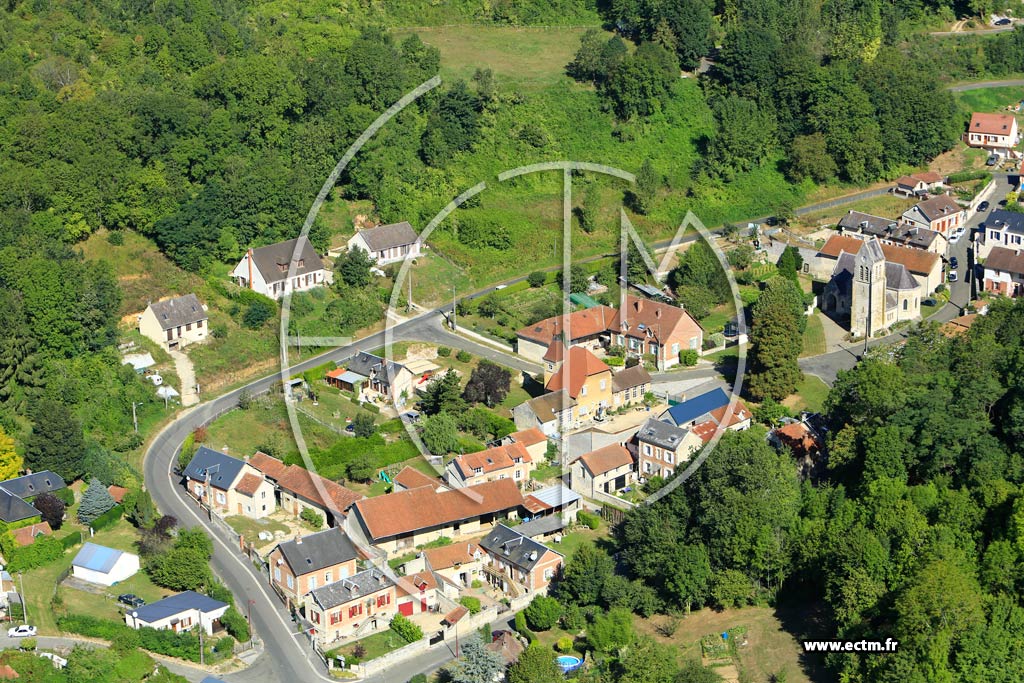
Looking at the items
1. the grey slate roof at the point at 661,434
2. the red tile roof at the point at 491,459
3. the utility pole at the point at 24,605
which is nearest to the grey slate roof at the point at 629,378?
the grey slate roof at the point at 661,434

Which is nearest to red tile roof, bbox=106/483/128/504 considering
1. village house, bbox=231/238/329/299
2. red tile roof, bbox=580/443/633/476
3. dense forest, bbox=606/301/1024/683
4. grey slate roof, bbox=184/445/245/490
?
grey slate roof, bbox=184/445/245/490

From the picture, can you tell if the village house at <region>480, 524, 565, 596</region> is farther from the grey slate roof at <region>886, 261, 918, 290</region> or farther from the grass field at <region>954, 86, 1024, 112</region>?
the grass field at <region>954, 86, 1024, 112</region>

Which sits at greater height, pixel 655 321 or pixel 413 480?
pixel 655 321

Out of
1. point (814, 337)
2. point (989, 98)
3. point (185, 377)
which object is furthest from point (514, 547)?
point (989, 98)

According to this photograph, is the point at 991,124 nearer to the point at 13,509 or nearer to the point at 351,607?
the point at 351,607

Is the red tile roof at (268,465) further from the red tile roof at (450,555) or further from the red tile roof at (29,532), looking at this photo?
the red tile roof at (29,532)

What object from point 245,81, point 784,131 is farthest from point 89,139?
point 784,131

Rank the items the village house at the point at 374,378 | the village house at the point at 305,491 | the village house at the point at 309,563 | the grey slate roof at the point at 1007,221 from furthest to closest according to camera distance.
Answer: the grey slate roof at the point at 1007,221 < the village house at the point at 374,378 < the village house at the point at 305,491 < the village house at the point at 309,563
